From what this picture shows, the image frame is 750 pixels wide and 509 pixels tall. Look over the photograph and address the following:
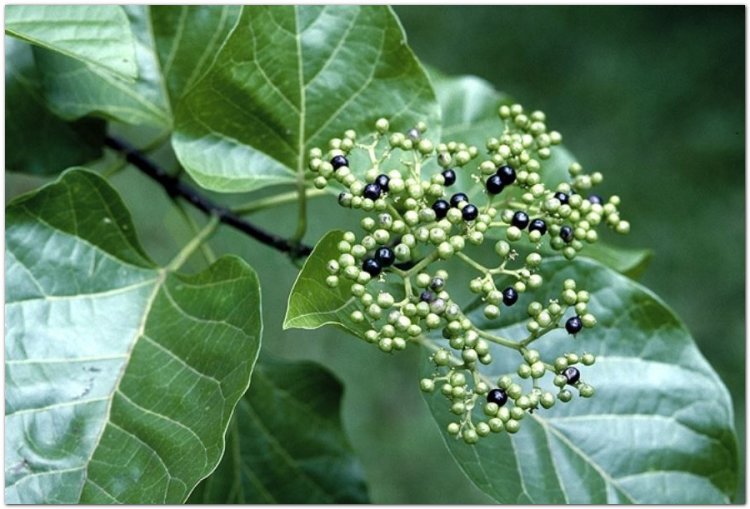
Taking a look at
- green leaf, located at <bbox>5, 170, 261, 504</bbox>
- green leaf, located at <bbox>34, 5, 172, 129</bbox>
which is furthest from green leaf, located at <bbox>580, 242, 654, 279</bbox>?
green leaf, located at <bbox>34, 5, 172, 129</bbox>

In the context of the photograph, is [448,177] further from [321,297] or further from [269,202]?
[269,202]

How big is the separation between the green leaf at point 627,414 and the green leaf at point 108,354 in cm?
58

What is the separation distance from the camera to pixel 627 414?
2.04m

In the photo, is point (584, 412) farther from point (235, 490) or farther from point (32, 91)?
point (32, 91)

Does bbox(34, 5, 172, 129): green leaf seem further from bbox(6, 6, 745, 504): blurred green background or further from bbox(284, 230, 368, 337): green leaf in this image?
bbox(6, 6, 745, 504): blurred green background

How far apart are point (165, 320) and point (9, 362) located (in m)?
0.30

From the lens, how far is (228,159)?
1.99 m

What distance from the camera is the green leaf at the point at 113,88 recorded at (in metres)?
2.15

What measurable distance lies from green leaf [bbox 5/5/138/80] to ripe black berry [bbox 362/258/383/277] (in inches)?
19.9

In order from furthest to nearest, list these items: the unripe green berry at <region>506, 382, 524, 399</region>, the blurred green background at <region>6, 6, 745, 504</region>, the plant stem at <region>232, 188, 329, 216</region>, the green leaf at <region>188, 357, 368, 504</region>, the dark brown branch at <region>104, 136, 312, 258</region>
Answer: the blurred green background at <region>6, 6, 745, 504</region> < the green leaf at <region>188, 357, 368, 504</region> < the plant stem at <region>232, 188, 329, 216</region> < the dark brown branch at <region>104, 136, 312, 258</region> < the unripe green berry at <region>506, 382, 524, 399</region>

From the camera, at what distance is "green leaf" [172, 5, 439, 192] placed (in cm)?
190

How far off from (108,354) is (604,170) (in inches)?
160

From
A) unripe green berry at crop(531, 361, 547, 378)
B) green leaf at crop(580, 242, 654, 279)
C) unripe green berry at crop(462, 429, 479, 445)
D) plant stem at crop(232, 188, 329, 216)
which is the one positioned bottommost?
plant stem at crop(232, 188, 329, 216)

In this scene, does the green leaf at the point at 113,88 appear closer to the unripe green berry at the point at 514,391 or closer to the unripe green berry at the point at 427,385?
the unripe green berry at the point at 427,385
